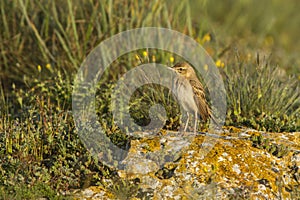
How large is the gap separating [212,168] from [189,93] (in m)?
1.34

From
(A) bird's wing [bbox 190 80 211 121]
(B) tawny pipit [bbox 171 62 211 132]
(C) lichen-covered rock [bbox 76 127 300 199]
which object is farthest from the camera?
(A) bird's wing [bbox 190 80 211 121]

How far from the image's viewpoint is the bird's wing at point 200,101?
6137mm

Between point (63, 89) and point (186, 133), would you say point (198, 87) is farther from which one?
point (63, 89)

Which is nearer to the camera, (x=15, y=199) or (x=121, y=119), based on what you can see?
(x=15, y=199)

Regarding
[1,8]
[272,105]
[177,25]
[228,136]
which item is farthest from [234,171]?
[1,8]

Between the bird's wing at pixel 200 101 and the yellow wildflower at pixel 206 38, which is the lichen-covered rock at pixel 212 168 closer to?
the bird's wing at pixel 200 101

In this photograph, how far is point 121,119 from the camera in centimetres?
614

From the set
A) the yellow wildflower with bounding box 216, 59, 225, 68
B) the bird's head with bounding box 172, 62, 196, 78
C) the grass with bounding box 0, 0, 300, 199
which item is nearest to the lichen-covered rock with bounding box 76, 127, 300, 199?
the grass with bounding box 0, 0, 300, 199

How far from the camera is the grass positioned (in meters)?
5.21

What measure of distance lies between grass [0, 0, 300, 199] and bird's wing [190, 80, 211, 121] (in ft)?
1.07

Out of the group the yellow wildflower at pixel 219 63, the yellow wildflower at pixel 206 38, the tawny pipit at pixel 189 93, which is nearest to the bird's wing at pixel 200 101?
the tawny pipit at pixel 189 93

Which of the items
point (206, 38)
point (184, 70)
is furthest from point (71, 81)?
point (206, 38)

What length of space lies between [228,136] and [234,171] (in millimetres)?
723

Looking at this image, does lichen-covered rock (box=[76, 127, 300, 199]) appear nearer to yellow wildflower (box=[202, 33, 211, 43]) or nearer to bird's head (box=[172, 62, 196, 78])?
bird's head (box=[172, 62, 196, 78])
